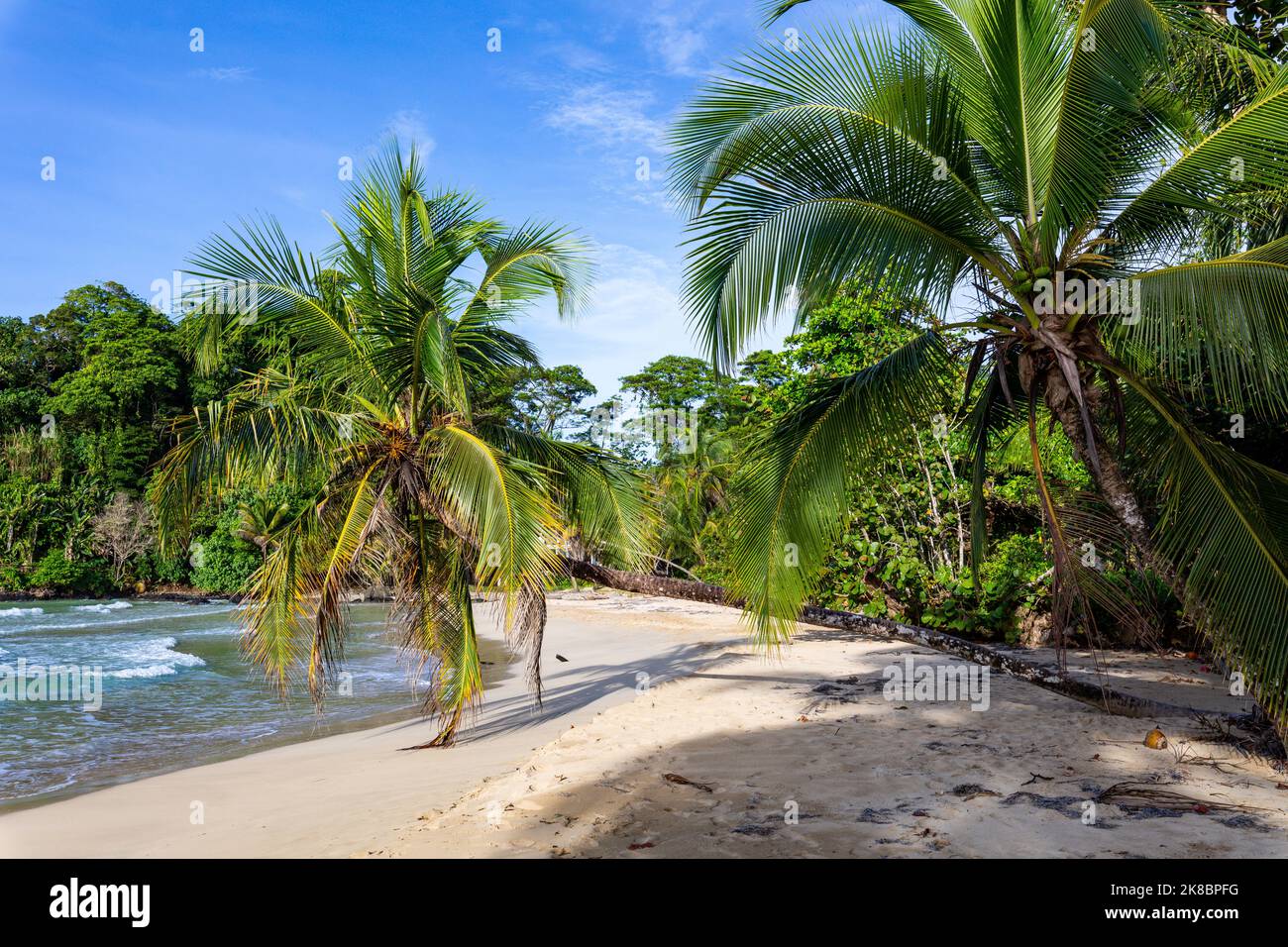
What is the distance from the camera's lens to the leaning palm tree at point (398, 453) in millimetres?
6570

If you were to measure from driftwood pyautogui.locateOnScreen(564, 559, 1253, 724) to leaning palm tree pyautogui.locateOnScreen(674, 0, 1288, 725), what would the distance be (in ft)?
5.22

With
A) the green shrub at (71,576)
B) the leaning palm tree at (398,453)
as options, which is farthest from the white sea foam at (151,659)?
the green shrub at (71,576)

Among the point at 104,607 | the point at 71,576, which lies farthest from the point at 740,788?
the point at 71,576

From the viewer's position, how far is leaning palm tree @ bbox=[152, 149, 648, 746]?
21.6 ft

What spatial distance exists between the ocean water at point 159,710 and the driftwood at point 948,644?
2.53 metres

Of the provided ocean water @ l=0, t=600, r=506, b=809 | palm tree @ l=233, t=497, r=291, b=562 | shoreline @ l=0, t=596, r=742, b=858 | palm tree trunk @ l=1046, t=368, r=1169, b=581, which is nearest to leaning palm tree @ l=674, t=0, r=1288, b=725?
palm tree trunk @ l=1046, t=368, r=1169, b=581

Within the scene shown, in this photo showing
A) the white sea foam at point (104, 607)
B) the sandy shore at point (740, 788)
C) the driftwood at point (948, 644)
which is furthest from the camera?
the white sea foam at point (104, 607)

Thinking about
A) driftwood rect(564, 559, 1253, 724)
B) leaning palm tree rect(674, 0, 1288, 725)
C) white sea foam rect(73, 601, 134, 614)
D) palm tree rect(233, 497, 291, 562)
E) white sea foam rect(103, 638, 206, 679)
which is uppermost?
leaning palm tree rect(674, 0, 1288, 725)

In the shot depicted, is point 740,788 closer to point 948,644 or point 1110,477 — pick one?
point 948,644

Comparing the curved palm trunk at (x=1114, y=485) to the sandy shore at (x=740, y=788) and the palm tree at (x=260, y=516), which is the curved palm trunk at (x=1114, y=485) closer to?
the sandy shore at (x=740, y=788)

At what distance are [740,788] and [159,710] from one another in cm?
1114

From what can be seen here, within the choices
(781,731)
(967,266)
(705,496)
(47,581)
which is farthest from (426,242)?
(47,581)

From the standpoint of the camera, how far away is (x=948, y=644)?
7.40 metres

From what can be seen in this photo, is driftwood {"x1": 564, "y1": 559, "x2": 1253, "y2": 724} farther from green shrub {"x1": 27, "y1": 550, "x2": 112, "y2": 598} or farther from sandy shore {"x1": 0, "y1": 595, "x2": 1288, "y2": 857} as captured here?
green shrub {"x1": 27, "y1": 550, "x2": 112, "y2": 598}
